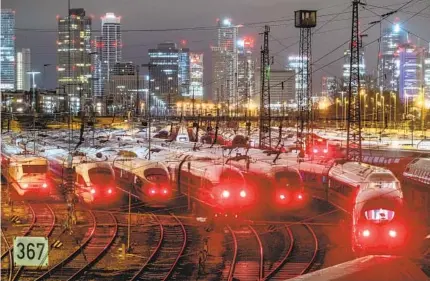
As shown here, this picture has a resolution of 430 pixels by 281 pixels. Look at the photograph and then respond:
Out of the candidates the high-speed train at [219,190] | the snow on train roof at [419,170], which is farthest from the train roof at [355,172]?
the snow on train roof at [419,170]

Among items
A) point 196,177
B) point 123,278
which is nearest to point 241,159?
point 196,177

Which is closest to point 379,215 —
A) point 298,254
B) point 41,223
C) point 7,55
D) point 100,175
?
point 298,254

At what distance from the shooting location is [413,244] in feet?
67.1

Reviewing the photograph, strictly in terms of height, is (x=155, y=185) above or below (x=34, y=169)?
below

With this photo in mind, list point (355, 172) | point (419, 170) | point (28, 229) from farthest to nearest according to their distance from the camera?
point (419, 170), point (355, 172), point (28, 229)

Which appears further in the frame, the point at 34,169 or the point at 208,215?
the point at 34,169

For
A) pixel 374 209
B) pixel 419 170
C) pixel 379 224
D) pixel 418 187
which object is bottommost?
pixel 379 224

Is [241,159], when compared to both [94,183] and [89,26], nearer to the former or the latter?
[94,183]

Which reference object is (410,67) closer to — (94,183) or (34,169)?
(34,169)

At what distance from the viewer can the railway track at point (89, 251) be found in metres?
16.8

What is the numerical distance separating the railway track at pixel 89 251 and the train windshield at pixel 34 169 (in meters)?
4.60

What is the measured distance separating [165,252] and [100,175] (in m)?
9.13

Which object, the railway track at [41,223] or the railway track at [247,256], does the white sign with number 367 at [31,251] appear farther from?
the railway track at [247,256]

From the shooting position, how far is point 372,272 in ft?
23.6
